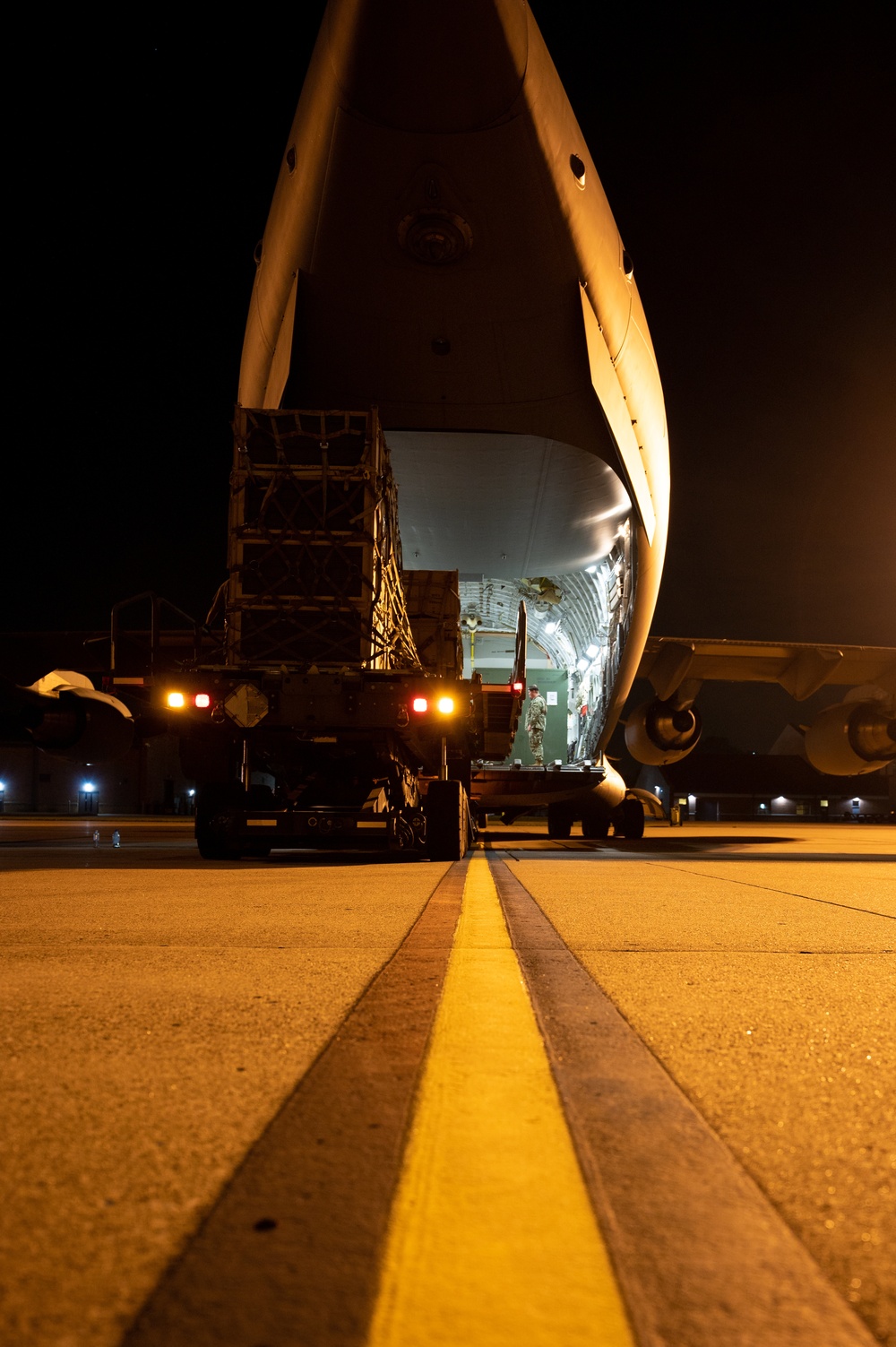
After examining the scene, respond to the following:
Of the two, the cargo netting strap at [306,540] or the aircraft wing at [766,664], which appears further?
the aircraft wing at [766,664]

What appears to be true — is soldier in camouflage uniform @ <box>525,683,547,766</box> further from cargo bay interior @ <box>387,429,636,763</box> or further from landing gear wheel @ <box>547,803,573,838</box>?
landing gear wheel @ <box>547,803,573,838</box>

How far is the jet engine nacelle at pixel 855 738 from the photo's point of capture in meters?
16.0

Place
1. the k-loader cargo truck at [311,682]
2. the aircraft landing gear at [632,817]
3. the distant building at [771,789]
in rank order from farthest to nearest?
1. the distant building at [771,789]
2. the aircraft landing gear at [632,817]
3. the k-loader cargo truck at [311,682]

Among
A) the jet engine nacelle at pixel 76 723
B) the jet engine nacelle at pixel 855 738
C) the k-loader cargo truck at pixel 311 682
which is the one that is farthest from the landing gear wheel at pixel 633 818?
the jet engine nacelle at pixel 76 723

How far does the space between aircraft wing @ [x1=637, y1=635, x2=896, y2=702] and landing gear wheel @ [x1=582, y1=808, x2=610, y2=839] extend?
256 cm

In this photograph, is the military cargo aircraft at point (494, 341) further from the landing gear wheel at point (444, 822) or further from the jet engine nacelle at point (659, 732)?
the landing gear wheel at point (444, 822)

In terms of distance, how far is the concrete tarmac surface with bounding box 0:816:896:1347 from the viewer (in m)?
0.94

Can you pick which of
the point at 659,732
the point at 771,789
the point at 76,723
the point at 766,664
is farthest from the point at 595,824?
the point at 771,789

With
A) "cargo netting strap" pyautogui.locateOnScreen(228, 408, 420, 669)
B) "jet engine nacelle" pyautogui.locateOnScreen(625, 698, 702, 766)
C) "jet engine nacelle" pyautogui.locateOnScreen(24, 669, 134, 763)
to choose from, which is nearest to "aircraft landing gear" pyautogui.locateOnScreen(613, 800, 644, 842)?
"jet engine nacelle" pyautogui.locateOnScreen(625, 698, 702, 766)

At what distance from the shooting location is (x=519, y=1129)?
56.9 inches

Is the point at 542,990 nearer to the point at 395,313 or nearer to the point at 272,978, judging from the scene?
the point at 272,978

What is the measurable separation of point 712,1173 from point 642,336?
1287 centimetres

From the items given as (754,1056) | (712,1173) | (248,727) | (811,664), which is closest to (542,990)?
(754,1056)

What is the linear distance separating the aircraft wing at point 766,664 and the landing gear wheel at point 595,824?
8.41 feet
